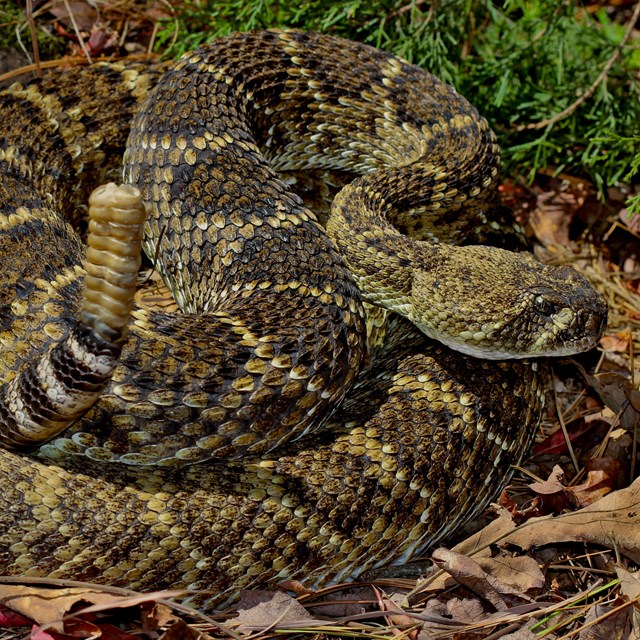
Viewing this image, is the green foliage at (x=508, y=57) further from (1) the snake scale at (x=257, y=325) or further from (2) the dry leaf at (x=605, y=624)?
(2) the dry leaf at (x=605, y=624)

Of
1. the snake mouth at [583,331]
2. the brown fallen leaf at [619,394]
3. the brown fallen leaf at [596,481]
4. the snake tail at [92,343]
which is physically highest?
the snake tail at [92,343]

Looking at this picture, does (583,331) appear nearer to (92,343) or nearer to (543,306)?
(543,306)

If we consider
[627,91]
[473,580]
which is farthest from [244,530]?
[627,91]

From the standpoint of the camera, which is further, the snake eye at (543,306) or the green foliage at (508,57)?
the green foliage at (508,57)

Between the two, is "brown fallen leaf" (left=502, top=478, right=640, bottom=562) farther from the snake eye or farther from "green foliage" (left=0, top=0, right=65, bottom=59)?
"green foliage" (left=0, top=0, right=65, bottom=59)

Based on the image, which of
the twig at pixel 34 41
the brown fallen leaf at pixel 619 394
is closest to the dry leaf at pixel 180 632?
the brown fallen leaf at pixel 619 394

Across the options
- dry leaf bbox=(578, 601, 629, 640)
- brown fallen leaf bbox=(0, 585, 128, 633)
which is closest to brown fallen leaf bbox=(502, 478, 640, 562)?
dry leaf bbox=(578, 601, 629, 640)

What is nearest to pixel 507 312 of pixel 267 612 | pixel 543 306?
pixel 543 306
